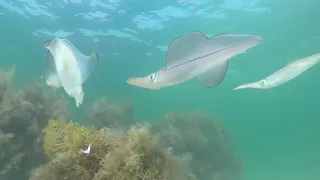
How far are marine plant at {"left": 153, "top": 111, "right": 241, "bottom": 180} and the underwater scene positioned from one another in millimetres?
67

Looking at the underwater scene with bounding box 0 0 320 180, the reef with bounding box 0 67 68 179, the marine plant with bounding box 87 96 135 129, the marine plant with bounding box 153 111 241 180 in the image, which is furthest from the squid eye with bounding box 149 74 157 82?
the marine plant with bounding box 87 96 135 129

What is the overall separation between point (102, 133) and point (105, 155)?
0.30 metres

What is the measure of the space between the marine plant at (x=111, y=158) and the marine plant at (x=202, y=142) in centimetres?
890

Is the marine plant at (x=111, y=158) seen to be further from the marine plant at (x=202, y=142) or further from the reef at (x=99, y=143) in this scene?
the marine plant at (x=202, y=142)

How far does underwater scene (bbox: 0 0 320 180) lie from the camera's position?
2.91 m

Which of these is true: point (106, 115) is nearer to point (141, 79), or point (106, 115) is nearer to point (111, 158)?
point (111, 158)

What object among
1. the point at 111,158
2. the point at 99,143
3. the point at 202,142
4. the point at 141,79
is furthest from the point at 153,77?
the point at 202,142

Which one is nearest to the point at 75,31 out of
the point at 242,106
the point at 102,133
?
the point at 102,133

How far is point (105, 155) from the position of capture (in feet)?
11.2

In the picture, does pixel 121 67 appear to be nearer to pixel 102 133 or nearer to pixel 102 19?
pixel 102 19

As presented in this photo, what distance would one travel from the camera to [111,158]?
3.29 metres

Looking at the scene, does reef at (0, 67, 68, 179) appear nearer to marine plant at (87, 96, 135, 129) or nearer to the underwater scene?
the underwater scene

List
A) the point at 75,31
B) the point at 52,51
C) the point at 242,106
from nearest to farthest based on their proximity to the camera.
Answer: the point at 52,51, the point at 75,31, the point at 242,106

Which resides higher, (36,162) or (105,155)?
(36,162)
